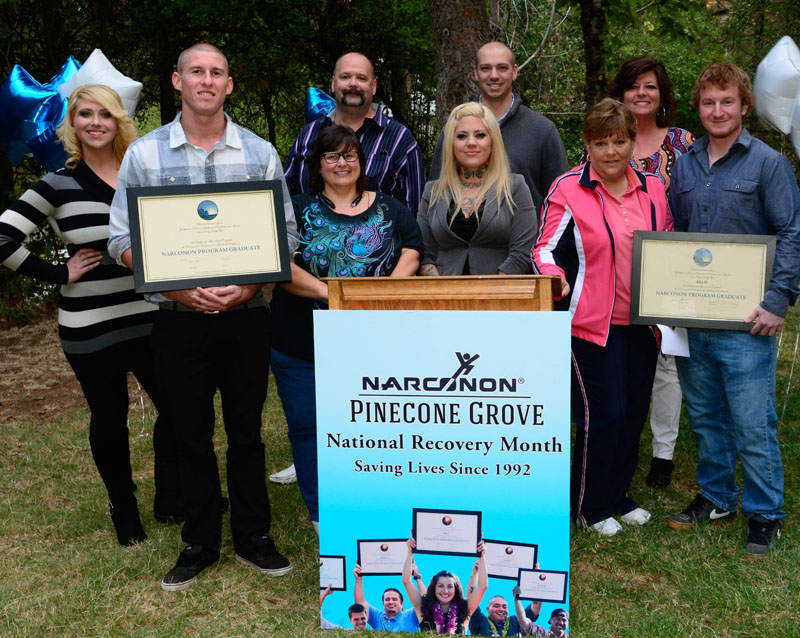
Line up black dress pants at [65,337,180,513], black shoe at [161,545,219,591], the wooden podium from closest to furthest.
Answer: the wooden podium → black shoe at [161,545,219,591] → black dress pants at [65,337,180,513]

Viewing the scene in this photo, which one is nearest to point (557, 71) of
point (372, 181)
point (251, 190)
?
point (372, 181)

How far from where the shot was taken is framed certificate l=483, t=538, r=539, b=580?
2.79m

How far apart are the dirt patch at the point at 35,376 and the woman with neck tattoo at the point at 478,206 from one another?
437cm

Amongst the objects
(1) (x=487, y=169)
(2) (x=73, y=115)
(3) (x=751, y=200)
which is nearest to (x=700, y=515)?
(3) (x=751, y=200)

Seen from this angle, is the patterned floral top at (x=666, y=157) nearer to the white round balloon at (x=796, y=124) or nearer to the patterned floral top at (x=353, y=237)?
the white round balloon at (x=796, y=124)

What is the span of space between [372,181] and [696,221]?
1.54 meters

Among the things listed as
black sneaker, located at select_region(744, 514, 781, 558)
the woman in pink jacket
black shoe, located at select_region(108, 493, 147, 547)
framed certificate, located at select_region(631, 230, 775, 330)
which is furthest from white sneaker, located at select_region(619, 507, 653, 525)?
black shoe, located at select_region(108, 493, 147, 547)

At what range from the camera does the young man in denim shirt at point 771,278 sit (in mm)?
3260

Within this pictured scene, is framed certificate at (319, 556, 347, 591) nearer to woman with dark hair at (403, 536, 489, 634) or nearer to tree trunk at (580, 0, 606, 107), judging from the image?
woman with dark hair at (403, 536, 489, 634)

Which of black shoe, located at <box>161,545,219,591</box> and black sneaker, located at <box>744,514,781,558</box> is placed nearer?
black shoe, located at <box>161,545,219,591</box>

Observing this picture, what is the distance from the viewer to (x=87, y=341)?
3510mm

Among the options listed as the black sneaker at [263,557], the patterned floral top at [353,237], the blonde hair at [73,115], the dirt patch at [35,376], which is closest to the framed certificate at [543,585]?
the black sneaker at [263,557]

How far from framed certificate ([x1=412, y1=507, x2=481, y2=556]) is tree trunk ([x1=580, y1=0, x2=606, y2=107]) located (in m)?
5.73

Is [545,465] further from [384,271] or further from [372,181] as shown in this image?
[372,181]
